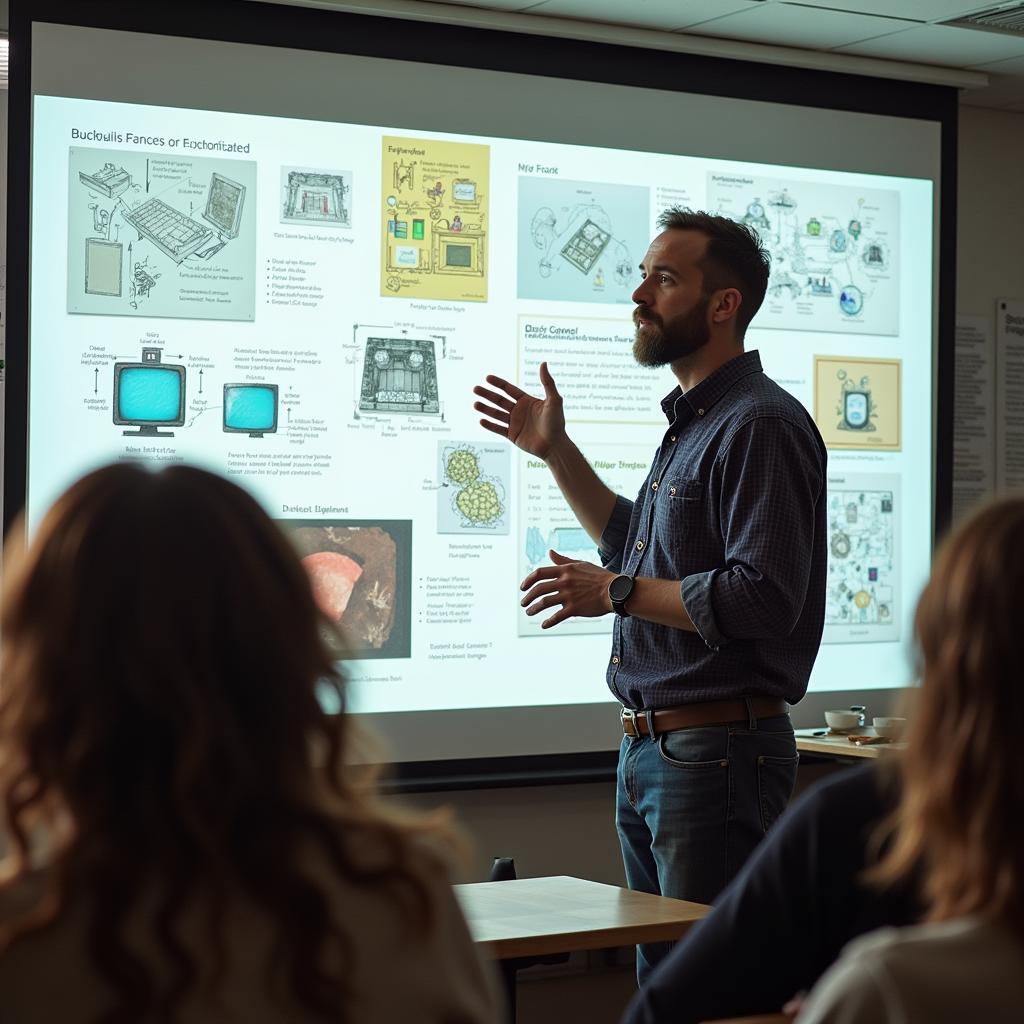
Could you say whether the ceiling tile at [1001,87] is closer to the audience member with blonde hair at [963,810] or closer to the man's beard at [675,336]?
the man's beard at [675,336]

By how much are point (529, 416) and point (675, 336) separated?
1.16 ft

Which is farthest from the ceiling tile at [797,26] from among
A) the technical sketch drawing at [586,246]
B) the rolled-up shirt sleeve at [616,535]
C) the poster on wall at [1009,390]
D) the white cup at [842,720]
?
the white cup at [842,720]

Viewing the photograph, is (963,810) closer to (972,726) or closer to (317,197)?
(972,726)

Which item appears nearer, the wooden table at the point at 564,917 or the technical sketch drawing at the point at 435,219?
the wooden table at the point at 564,917

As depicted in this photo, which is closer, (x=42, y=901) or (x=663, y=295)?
(x=42, y=901)

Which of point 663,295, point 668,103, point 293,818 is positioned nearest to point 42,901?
point 293,818

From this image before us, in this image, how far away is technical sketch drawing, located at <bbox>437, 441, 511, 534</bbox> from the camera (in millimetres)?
3916

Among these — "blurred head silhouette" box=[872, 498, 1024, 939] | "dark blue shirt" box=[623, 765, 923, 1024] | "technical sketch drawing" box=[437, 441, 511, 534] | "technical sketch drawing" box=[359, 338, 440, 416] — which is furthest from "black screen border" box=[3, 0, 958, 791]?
"blurred head silhouette" box=[872, 498, 1024, 939]

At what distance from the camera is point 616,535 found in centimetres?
298

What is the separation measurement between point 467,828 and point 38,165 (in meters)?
2.02

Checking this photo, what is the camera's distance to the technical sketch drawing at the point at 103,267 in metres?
3.53

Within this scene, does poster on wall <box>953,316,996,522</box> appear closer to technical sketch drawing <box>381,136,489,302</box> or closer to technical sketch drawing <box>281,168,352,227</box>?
technical sketch drawing <box>381,136,489,302</box>

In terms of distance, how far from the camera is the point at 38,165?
3.48 meters

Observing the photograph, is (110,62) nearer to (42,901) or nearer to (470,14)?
(470,14)
